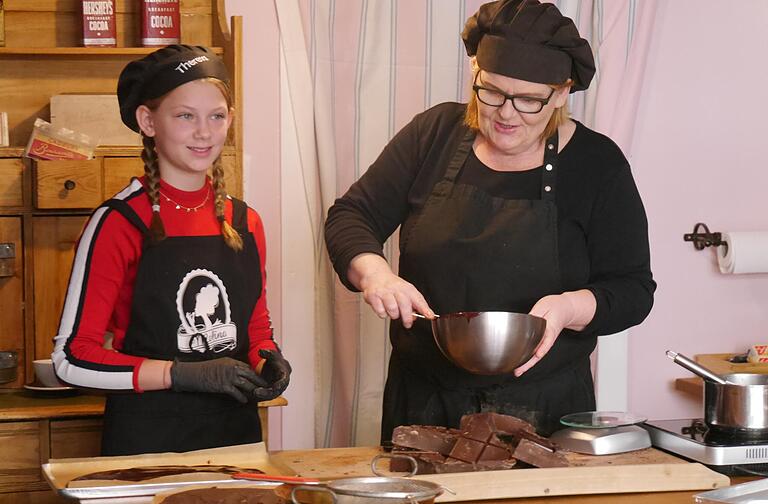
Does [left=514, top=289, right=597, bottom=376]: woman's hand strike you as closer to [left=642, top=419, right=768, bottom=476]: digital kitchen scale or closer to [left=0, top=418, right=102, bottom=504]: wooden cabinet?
[left=642, top=419, right=768, bottom=476]: digital kitchen scale

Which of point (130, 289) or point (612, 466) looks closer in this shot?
point (612, 466)

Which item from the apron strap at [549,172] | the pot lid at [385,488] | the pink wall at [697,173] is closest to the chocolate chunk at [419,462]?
the pot lid at [385,488]

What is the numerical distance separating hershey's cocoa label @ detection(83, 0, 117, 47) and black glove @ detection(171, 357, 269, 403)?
3.98ft

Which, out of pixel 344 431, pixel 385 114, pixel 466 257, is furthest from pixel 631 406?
pixel 466 257

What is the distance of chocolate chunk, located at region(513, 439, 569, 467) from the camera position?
1.82 m

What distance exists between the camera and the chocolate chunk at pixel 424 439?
1.86 m

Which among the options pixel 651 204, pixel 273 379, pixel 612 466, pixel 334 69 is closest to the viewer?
pixel 612 466

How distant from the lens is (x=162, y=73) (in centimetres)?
222

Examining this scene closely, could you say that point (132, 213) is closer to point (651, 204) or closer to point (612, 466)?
point (612, 466)

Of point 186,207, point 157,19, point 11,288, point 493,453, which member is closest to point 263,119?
point 157,19

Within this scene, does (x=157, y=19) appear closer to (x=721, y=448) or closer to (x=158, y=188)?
(x=158, y=188)

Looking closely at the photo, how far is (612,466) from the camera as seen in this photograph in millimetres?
1824

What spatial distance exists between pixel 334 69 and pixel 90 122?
72 centimetres

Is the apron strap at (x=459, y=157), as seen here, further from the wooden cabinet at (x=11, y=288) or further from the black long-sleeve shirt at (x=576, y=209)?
the wooden cabinet at (x=11, y=288)
